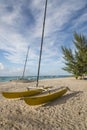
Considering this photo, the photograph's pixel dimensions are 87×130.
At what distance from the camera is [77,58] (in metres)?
29.0

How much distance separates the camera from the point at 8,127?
8203mm

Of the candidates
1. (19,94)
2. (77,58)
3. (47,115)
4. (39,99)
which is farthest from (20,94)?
(77,58)

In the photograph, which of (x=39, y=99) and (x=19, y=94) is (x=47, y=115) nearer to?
(x=39, y=99)

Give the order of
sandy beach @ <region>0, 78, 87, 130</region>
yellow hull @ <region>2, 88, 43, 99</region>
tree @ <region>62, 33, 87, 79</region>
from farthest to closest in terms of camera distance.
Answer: tree @ <region>62, 33, 87, 79</region> < yellow hull @ <region>2, 88, 43, 99</region> < sandy beach @ <region>0, 78, 87, 130</region>

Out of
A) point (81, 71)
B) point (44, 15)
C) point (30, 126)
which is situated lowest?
point (30, 126)

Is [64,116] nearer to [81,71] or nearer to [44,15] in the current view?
[44,15]

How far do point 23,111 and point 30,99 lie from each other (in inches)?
40.0

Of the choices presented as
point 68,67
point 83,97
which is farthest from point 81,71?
point 83,97

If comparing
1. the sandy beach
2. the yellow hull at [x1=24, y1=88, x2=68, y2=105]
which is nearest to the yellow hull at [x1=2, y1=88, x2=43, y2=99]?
the sandy beach

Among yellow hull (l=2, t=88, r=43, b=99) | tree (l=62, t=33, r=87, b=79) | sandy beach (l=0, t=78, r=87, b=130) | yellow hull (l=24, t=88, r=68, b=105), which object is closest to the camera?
sandy beach (l=0, t=78, r=87, b=130)

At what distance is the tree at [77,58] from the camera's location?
28.6 metres

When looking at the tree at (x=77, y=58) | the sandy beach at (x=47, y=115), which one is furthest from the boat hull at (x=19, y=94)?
the tree at (x=77, y=58)

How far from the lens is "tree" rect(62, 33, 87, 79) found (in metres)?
28.6

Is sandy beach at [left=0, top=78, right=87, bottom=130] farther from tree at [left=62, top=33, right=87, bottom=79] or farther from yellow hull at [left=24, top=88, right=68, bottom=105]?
tree at [left=62, top=33, right=87, bottom=79]
